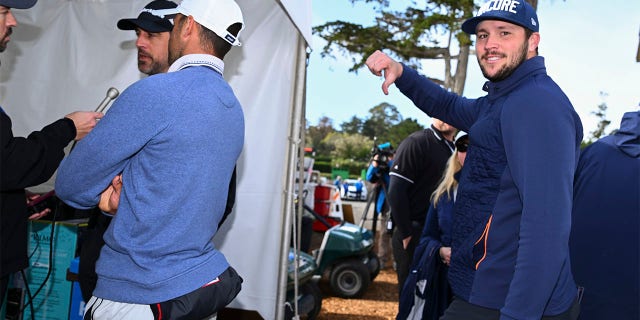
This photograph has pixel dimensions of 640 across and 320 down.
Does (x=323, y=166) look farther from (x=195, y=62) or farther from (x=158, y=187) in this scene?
(x=158, y=187)

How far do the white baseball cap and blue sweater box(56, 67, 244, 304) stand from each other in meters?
0.27

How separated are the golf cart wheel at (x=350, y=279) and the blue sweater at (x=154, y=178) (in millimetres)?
5524

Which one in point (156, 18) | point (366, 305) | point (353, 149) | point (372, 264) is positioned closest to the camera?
point (156, 18)

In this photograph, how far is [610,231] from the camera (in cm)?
242

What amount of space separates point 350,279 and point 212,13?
18.9 feet

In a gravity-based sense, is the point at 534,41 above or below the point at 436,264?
above

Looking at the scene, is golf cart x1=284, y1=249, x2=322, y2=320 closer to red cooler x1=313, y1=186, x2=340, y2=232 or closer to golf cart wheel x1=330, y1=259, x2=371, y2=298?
golf cart wheel x1=330, y1=259, x2=371, y2=298

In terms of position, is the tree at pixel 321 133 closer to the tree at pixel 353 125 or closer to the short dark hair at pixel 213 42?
the tree at pixel 353 125

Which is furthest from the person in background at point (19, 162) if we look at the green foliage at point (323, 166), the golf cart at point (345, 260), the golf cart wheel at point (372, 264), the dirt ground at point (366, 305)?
the green foliage at point (323, 166)

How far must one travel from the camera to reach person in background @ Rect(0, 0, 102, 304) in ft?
6.43

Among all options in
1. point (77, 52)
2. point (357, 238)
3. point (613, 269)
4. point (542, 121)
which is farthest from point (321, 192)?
point (542, 121)

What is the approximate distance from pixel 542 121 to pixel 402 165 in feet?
9.95

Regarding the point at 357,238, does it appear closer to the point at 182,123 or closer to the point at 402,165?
the point at 402,165

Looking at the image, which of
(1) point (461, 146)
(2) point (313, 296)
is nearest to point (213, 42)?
(1) point (461, 146)
